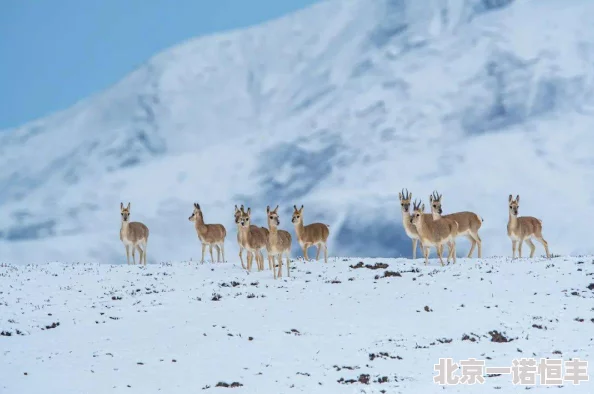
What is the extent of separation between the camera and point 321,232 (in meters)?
40.6

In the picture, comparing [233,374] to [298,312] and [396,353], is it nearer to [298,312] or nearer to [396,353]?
[396,353]

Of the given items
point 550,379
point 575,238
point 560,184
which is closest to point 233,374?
point 550,379

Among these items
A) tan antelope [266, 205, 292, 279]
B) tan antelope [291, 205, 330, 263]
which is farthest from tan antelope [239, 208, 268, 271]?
tan antelope [291, 205, 330, 263]

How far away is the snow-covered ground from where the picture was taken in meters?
22.7

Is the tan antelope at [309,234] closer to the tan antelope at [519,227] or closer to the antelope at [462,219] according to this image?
the antelope at [462,219]

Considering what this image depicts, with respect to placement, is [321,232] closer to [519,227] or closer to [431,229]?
[431,229]

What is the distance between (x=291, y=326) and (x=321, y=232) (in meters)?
13.5

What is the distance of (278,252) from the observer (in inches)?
1366

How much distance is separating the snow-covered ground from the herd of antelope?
110 cm

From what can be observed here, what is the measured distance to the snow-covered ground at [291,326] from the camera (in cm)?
2273

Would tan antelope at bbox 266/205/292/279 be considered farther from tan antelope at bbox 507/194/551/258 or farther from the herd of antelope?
tan antelope at bbox 507/194/551/258

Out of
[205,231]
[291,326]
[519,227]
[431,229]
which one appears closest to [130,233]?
[205,231]

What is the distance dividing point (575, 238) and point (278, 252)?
150094 mm

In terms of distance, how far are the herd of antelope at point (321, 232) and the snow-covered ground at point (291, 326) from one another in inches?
43.2
